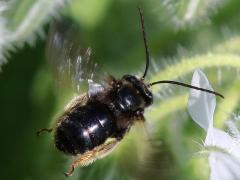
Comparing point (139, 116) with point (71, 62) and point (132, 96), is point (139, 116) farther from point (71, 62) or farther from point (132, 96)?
point (71, 62)

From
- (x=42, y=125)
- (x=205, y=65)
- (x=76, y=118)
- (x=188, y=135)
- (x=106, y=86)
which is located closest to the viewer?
(x=76, y=118)

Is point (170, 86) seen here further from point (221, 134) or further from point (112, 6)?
point (112, 6)

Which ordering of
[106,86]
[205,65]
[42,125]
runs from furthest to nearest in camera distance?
1. [42,125]
2. [205,65]
3. [106,86]

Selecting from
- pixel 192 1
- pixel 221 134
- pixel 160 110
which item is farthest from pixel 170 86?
pixel 221 134

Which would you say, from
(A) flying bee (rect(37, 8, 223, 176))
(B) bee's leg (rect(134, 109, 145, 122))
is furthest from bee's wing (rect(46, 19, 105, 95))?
(B) bee's leg (rect(134, 109, 145, 122))

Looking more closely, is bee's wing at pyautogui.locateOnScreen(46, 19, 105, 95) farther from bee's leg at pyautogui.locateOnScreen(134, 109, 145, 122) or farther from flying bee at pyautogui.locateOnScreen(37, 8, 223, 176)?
bee's leg at pyautogui.locateOnScreen(134, 109, 145, 122)

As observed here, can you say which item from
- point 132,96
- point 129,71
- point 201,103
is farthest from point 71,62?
point 129,71
